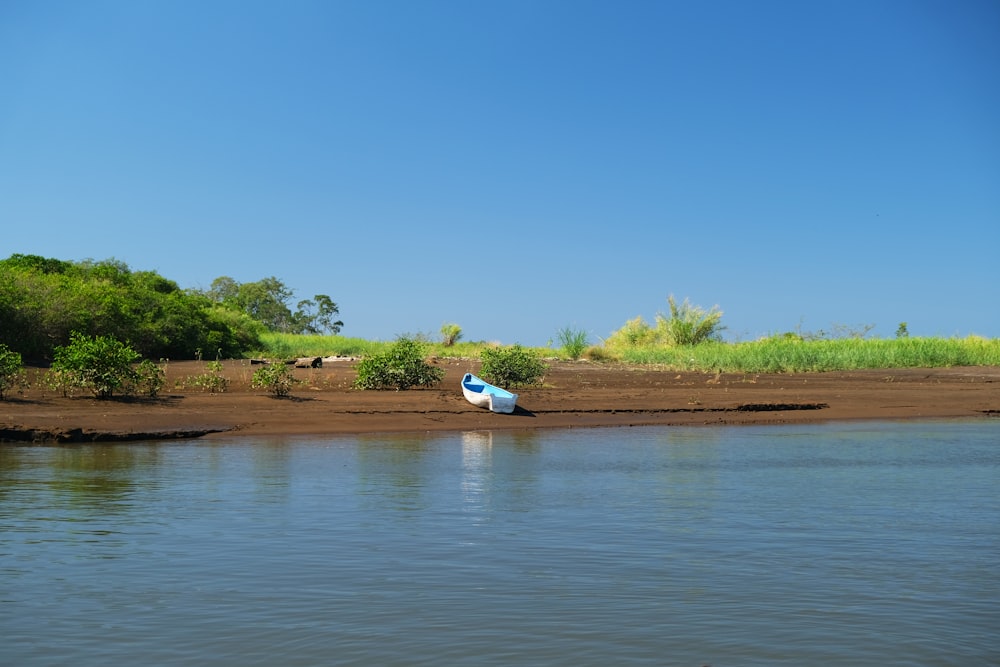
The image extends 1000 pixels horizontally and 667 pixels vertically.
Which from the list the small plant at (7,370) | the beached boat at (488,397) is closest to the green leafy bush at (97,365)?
the small plant at (7,370)

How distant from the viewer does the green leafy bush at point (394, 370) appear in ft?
71.1

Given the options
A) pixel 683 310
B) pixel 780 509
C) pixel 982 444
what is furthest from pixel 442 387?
pixel 683 310

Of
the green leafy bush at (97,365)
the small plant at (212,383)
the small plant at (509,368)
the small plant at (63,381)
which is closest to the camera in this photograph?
the green leafy bush at (97,365)

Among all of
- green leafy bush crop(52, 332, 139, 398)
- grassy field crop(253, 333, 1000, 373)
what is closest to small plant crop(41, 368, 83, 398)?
green leafy bush crop(52, 332, 139, 398)

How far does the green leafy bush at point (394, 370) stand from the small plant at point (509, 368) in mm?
1845

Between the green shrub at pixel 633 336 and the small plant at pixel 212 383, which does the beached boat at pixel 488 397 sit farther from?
the green shrub at pixel 633 336

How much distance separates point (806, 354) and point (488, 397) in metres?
16.8

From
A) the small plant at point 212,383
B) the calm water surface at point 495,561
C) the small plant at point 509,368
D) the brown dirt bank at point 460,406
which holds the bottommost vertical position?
the calm water surface at point 495,561

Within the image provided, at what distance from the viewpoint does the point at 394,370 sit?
2170 centimetres

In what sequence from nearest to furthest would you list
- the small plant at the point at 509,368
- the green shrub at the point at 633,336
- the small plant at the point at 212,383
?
the small plant at the point at 212,383, the small plant at the point at 509,368, the green shrub at the point at 633,336

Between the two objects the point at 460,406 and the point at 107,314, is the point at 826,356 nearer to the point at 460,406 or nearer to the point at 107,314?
the point at 460,406

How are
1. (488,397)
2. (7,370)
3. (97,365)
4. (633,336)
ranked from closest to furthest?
(7,370), (97,365), (488,397), (633,336)

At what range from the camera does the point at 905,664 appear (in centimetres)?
523

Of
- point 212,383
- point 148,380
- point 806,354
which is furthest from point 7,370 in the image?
point 806,354
